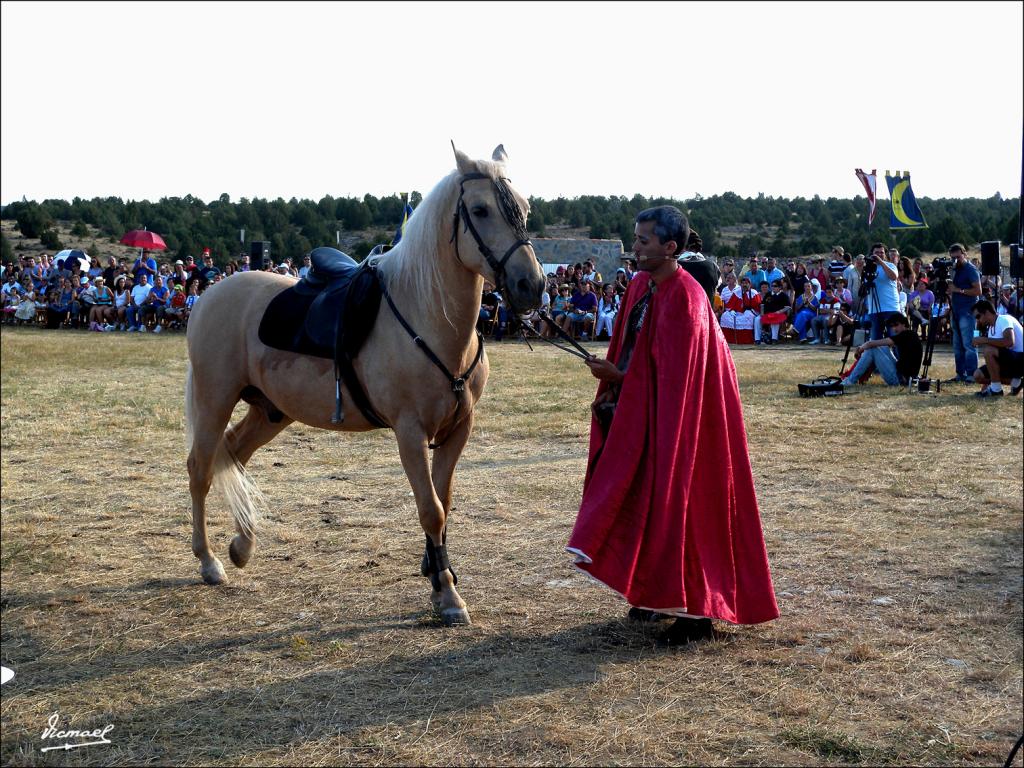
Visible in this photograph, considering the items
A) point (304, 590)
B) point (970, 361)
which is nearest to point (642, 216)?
point (304, 590)

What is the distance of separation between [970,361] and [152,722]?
12226mm

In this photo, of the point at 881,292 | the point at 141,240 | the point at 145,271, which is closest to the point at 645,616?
the point at 881,292

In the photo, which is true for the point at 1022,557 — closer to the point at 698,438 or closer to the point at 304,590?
the point at 698,438

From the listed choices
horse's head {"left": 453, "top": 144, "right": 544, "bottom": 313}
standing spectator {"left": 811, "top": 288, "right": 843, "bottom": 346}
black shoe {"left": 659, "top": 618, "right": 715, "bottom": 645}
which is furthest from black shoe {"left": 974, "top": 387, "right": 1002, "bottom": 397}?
horse's head {"left": 453, "top": 144, "right": 544, "bottom": 313}

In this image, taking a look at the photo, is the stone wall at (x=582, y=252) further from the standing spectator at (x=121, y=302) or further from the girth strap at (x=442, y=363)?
the girth strap at (x=442, y=363)

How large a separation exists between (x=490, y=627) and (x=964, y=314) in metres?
10.8

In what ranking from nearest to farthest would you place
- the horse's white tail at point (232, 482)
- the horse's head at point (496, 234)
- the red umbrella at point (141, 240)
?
the horse's head at point (496, 234)
the horse's white tail at point (232, 482)
the red umbrella at point (141, 240)

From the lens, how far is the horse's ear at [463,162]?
4629 mm

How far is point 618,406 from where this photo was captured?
445cm

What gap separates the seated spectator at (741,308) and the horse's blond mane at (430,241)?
1609 centimetres

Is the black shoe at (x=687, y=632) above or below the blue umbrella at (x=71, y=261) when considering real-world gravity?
below

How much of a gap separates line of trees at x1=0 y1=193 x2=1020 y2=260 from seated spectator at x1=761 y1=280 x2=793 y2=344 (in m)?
8.44

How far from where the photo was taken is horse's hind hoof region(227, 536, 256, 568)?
5688 millimetres

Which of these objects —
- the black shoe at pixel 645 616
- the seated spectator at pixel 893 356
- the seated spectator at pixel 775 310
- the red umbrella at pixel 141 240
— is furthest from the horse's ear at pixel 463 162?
the red umbrella at pixel 141 240
